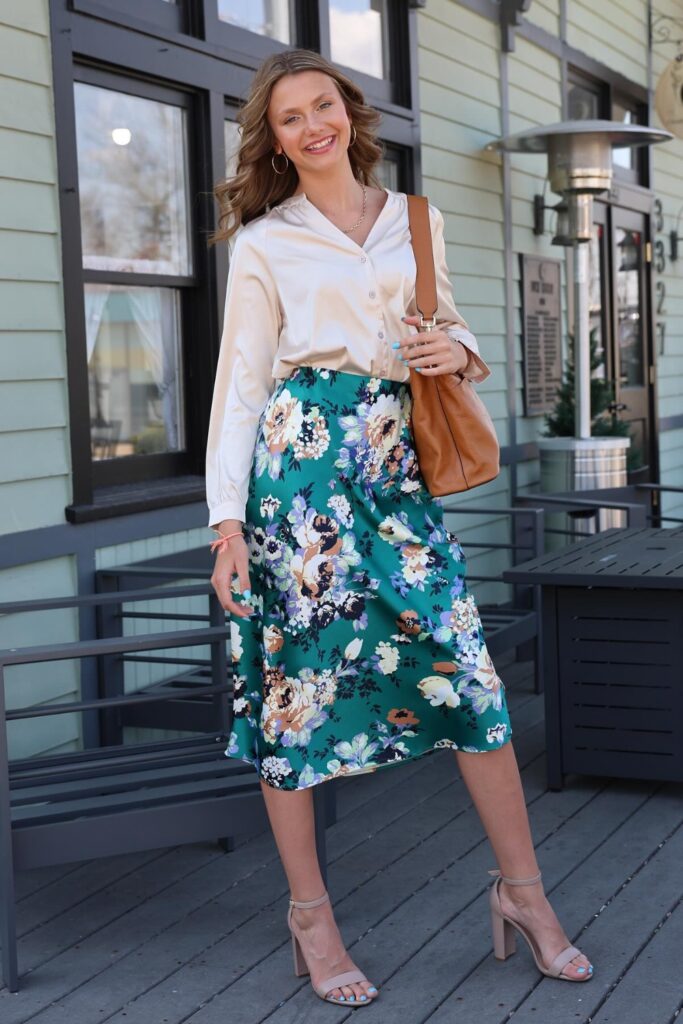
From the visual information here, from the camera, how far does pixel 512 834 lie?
2666 mm

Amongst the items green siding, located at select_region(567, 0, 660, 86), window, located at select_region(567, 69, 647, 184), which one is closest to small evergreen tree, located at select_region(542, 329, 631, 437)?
window, located at select_region(567, 69, 647, 184)

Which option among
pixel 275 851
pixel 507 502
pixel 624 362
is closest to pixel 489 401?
pixel 507 502

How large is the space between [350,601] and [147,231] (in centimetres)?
233

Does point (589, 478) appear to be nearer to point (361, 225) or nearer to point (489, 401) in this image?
point (489, 401)

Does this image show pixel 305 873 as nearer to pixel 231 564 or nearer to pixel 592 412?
pixel 231 564

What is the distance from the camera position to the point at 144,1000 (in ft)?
8.77

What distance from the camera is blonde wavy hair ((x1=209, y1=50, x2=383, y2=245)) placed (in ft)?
8.56

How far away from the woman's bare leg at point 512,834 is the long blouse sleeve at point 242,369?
2.29 feet

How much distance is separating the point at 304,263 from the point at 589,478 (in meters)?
4.22

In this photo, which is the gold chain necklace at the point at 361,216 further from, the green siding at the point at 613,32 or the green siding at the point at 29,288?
the green siding at the point at 613,32

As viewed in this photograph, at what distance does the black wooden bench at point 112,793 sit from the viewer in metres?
2.72

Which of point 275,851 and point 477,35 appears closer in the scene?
point 275,851

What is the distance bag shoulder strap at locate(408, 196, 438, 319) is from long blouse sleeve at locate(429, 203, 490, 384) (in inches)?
1.0

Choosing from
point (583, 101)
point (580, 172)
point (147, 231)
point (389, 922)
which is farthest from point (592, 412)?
point (389, 922)
